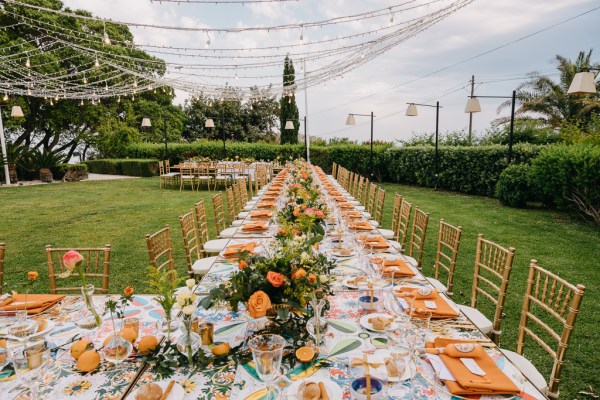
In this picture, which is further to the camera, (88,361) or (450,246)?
(450,246)

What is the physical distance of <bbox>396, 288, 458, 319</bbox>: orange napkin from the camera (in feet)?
5.88

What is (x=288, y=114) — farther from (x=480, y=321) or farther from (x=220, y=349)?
(x=220, y=349)

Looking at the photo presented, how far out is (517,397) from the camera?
1.23 meters

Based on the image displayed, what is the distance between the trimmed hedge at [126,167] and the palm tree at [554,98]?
16488 mm

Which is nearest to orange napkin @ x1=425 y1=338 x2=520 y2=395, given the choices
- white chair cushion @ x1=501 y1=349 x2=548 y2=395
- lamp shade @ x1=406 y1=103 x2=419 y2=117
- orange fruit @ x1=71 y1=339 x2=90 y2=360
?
white chair cushion @ x1=501 y1=349 x2=548 y2=395

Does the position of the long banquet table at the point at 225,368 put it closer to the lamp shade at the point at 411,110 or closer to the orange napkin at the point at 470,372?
the orange napkin at the point at 470,372

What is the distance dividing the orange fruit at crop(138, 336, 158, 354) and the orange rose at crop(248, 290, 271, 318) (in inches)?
17.2

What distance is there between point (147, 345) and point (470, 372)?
1255mm

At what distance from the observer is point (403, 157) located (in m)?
12.7

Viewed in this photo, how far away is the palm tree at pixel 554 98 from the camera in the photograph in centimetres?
1445

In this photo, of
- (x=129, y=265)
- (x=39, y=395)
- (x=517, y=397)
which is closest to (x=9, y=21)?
(x=129, y=265)

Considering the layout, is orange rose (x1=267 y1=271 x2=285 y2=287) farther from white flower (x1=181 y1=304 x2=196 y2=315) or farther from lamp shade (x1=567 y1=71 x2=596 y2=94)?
lamp shade (x1=567 y1=71 x2=596 y2=94)

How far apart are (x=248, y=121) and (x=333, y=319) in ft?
80.1

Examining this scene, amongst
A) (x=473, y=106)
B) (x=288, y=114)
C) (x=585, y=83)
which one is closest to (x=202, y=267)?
(x=585, y=83)
